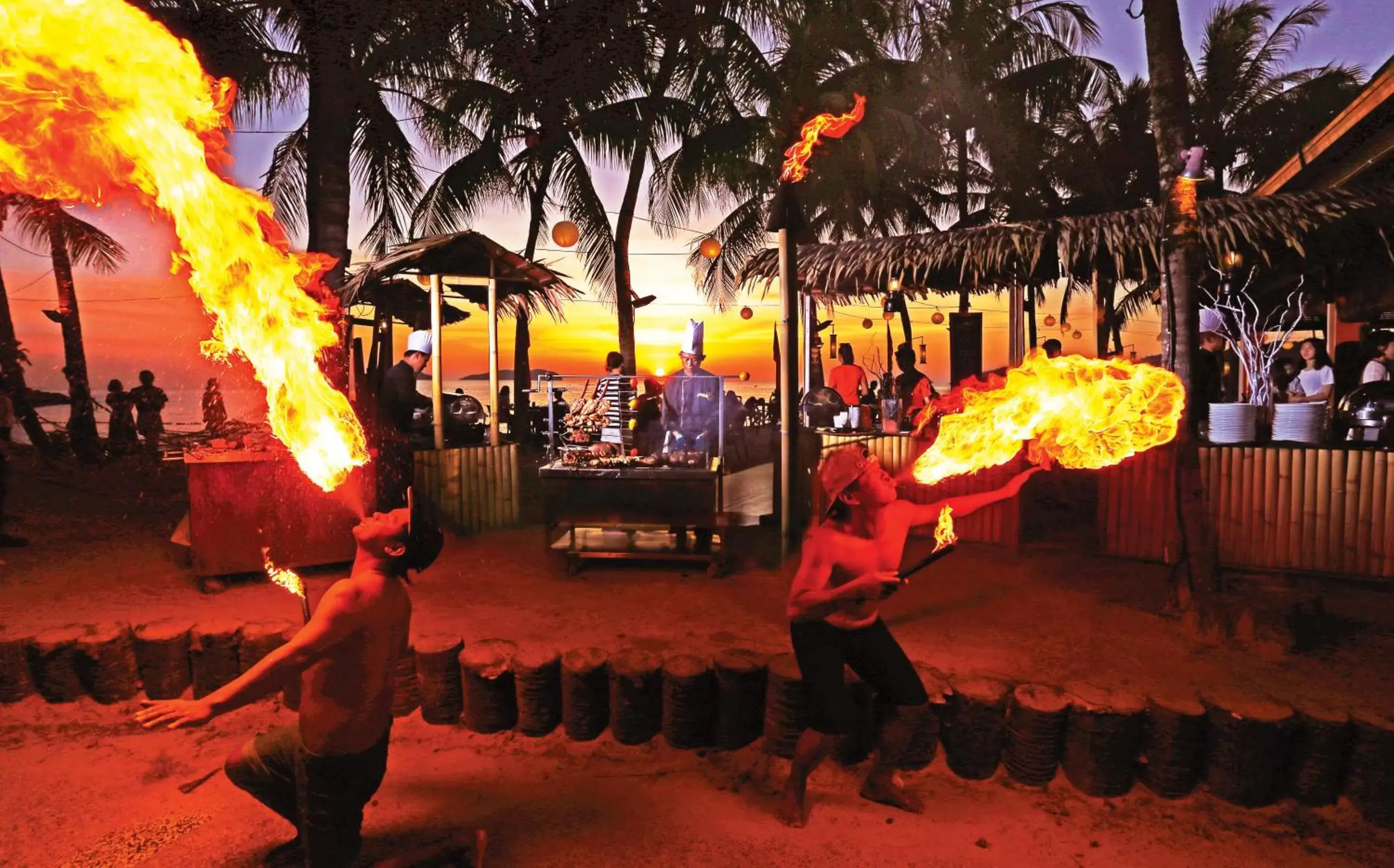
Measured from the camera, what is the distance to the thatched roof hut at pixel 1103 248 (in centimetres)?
805

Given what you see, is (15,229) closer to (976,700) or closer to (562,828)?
(562,828)

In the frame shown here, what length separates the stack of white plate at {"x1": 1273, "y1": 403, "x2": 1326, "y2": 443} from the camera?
6.75 meters

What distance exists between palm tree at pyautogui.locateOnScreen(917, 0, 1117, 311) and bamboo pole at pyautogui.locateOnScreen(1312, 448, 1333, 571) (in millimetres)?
13493

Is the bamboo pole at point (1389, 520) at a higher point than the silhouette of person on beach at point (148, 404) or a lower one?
lower

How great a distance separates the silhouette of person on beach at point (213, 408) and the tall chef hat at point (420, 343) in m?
2.18

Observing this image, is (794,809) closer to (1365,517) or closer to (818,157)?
(1365,517)

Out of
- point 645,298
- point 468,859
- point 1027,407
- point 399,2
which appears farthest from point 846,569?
point 645,298

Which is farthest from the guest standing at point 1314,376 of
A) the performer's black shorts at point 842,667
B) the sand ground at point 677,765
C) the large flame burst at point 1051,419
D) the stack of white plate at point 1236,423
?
the performer's black shorts at point 842,667

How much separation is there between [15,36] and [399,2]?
7.22 meters

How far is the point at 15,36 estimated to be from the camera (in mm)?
4023

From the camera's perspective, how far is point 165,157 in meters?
4.25

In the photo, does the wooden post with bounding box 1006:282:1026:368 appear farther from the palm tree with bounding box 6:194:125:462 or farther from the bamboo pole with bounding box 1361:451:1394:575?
the palm tree with bounding box 6:194:125:462

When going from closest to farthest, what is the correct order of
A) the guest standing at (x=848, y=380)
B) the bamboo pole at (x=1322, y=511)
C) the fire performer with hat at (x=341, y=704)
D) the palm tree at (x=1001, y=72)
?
the fire performer with hat at (x=341, y=704) < the bamboo pole at (x=1322, y=511) < the guest standing at (x=848, y=380) < the palm tree at (x=1001, y=72)

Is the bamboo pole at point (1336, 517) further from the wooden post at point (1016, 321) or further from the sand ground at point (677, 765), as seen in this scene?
the wooden post at point (1016, 321)
